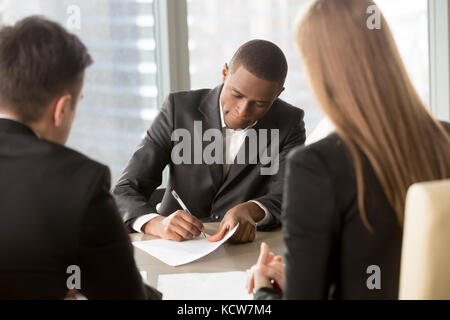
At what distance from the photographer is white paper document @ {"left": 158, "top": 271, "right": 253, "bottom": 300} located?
171 cm

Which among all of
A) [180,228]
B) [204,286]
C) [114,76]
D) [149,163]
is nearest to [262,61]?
[149,163]

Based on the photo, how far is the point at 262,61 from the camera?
258 centimetres

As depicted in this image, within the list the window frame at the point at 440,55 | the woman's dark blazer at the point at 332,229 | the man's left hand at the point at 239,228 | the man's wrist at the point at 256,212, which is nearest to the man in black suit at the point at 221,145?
the man's wrist at the point at 256,212

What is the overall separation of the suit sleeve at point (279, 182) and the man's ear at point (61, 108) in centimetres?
113

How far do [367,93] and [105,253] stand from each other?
691mm

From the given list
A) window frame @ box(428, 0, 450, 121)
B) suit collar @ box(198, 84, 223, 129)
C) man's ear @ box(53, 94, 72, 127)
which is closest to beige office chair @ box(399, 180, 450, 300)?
man's ear @ box(53, 94, 72, 127)

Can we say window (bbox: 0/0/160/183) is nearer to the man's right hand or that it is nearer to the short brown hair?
the man's right hand

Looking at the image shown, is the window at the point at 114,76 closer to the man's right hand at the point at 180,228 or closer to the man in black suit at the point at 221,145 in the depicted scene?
the man in black suit at the point at 221,145

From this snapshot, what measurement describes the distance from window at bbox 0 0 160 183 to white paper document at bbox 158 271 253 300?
7.46ft

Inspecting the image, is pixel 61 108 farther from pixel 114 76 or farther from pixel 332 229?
pixel 114 76

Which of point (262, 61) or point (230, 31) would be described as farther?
point (230, 31)

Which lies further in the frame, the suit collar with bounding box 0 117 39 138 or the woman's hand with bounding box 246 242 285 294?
the woman's hand with bounding box 246 242 285 294

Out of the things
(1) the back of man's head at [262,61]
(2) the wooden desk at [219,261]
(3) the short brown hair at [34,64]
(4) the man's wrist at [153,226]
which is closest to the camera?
(3) the short brown hair at [34,64]

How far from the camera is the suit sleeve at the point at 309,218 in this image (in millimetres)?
1314
